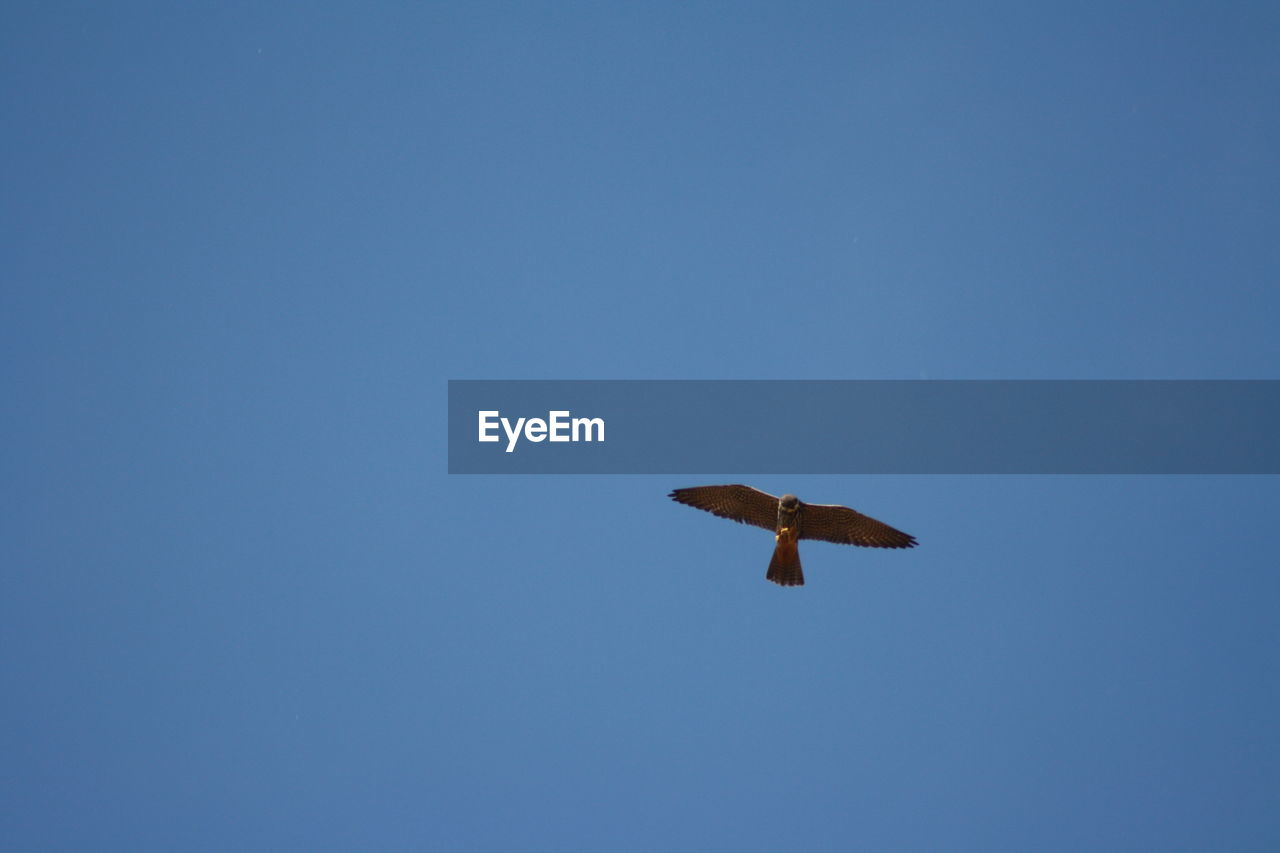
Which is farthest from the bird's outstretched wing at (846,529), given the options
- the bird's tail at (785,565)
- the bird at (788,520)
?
the bird's tail at (785,565)

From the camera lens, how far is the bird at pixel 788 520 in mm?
14555

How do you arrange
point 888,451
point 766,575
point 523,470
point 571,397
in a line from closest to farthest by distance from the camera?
point 766,575
point 523,470
point 571,397
point 888,451

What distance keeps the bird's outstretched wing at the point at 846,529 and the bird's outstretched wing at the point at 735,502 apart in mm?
441

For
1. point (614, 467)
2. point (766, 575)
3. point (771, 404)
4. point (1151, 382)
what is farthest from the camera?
point (771, 404)

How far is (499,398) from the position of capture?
1969 cm

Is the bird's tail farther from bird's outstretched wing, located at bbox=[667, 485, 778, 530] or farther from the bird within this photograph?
bird's outstretched wing, located at bbox=[667, 485, 778, 530]

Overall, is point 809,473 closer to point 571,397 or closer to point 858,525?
point 571,397

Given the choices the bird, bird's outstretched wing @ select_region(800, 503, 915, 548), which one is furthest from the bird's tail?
bird's outstretched wing @ select_region(800, 503, 915, 548)

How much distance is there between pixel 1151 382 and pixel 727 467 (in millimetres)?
8605

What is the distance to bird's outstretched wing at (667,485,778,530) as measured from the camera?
14.7 meters

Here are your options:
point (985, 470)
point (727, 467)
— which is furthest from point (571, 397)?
point (985, 470)

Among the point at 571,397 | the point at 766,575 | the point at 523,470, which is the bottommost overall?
the point at 766,575

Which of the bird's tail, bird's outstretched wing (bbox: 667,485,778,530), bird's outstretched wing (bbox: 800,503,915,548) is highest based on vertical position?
bird's outstretched wing (bbox: 667,485,778,530)

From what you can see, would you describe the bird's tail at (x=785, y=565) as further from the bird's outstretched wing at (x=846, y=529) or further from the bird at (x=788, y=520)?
the bird's outstretched wing at (x=846, y=529)
